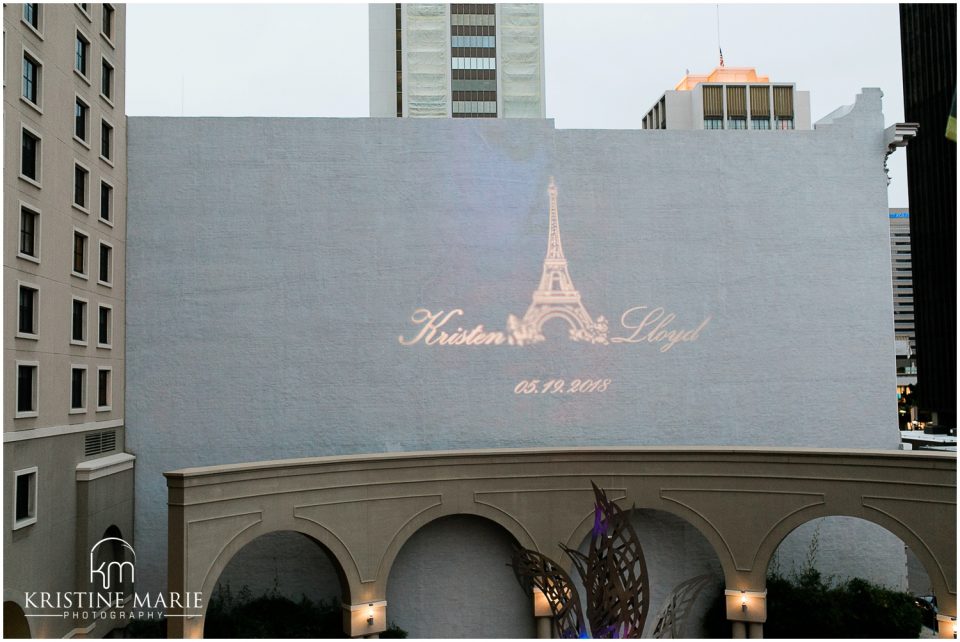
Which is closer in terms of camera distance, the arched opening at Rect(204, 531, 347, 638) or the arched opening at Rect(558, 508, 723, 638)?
the arched opening at Rect(204, 531, 347, 638)

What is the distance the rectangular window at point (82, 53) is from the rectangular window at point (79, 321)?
557cm

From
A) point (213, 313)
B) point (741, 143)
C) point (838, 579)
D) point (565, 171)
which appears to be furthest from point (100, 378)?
point (838, 579)

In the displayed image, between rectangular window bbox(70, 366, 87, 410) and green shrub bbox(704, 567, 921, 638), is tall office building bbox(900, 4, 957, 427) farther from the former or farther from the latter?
rectangular window bbox(70, 366, 87, 410)

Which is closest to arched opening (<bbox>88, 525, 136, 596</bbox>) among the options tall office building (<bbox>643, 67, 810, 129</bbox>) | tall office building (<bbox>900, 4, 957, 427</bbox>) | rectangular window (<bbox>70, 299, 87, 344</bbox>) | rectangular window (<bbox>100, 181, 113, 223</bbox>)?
rectangular window (<bbox>70, 299, 87, 344</bbox>)

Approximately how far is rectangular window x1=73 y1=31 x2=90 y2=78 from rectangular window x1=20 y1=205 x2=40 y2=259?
4313 millimetres

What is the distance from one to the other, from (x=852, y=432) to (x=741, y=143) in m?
9.10

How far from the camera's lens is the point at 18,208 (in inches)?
627

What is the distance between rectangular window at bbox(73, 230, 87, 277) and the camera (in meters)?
18.7

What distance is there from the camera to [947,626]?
17203 mm

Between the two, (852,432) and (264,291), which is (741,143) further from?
(264,291)

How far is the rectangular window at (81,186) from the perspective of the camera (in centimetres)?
1889

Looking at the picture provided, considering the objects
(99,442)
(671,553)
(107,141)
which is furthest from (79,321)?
(671,553)

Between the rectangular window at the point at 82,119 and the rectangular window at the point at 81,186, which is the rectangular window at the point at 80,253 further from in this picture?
the rectangular window at the point at 82,119

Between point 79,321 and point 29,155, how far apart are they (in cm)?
425
